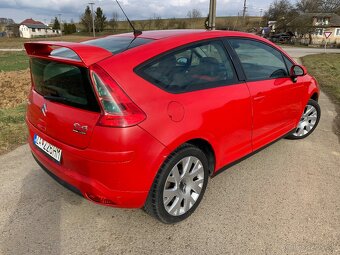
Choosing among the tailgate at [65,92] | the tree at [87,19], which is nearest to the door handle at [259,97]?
the tailgate at [65,92]

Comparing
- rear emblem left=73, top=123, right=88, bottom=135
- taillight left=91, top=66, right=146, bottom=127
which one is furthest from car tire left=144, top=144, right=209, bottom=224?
rear emblem left=73, top=123, right=88, bottom=135

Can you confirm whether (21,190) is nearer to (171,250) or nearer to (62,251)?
(62,251)

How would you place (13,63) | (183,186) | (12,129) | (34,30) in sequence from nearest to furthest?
(183,186) → (12,129) → (13,63) → (34,30)

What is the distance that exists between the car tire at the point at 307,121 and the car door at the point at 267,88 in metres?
0.60

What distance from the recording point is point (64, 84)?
234 cm

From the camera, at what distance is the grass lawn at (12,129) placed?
4.33m

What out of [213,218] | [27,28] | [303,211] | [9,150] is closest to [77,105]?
[213,218]

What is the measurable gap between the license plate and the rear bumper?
0.08m

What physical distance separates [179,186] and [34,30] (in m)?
105

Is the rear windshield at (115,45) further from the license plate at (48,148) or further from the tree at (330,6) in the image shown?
the tree at (330,6)

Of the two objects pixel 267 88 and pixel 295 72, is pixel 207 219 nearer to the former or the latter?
pixel 267 88

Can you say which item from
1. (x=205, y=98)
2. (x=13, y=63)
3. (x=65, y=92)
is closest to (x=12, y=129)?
(x=65, y=92)

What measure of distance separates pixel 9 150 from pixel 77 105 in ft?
8.37

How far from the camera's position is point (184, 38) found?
263 cm
